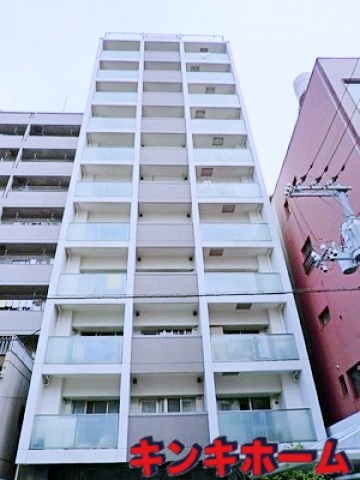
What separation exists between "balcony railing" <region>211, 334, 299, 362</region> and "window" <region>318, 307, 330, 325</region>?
252 centimetres

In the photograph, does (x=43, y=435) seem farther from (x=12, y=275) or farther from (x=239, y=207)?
(x=239, y=207)

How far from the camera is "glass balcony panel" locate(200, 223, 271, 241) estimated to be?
621 inches

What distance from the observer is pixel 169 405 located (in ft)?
43.0

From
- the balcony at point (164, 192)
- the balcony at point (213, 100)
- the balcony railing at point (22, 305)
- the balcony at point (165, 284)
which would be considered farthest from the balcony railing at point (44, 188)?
the balcony at point (165, 284)

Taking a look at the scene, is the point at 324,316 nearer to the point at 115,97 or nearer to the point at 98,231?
the point at 98,231

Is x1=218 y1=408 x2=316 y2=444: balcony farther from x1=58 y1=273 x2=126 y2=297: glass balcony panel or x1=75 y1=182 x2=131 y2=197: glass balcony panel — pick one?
x1=75 y1=182 x2=131 y2=197: glass balcony panel

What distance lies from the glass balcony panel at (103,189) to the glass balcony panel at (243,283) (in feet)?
18.6

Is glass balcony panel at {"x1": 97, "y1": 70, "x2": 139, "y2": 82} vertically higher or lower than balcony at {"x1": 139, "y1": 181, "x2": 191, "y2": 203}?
higher

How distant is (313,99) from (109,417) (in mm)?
14734

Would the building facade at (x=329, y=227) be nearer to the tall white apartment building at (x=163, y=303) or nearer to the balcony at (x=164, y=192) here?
the tall white apartment building at (x=163, y=303)

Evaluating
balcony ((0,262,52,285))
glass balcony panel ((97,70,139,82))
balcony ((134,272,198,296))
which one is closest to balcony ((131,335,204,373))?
balcony ((134,272,198,296))

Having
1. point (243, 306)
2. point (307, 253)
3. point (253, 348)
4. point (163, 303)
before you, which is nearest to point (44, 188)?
point (163, 303)

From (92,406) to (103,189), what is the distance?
29.5 ft

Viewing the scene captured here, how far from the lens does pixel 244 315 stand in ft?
48.9
